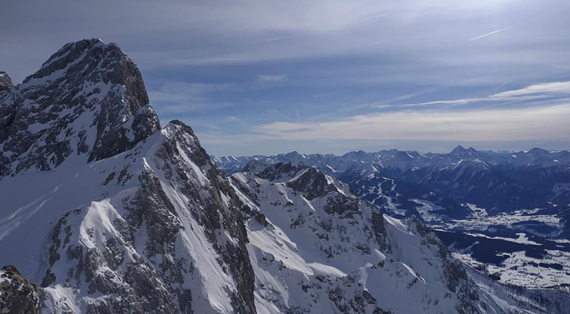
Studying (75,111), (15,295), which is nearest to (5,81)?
(75,111)

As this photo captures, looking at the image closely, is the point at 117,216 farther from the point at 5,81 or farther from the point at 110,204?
the point at 5,81

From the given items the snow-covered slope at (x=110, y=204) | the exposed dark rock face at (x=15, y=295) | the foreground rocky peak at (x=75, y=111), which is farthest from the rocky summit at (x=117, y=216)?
the foreground rocky peak at (x=75, y=111)

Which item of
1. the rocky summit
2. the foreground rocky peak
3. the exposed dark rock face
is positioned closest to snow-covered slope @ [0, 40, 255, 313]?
the rocky summit

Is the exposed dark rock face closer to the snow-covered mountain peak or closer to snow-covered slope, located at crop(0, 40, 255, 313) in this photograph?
snow-covered slope, located at crop(0, 40, 255, 313)

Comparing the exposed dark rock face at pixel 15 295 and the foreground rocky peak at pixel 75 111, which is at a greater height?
the foreground rocky peak at pixel 75 111

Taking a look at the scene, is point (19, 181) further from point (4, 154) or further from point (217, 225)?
point (217, 225)

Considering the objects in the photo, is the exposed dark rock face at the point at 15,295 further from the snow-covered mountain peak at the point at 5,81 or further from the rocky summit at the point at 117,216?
the snow-covered mountain peak at the point at 5,81
